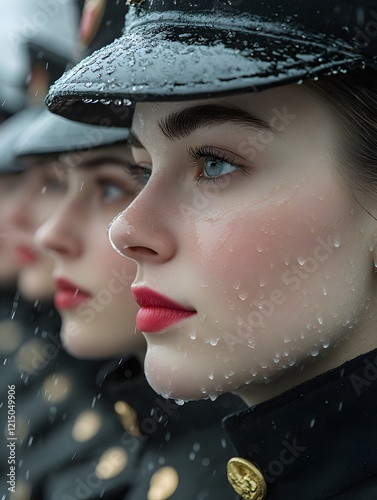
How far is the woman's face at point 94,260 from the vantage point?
94.4 inches

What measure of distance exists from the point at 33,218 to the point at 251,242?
206 centimetres

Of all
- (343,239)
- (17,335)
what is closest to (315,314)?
(343,239)

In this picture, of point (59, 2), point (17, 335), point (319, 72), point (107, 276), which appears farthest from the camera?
point (59, 2)

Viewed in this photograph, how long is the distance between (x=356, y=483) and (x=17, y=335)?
237cm

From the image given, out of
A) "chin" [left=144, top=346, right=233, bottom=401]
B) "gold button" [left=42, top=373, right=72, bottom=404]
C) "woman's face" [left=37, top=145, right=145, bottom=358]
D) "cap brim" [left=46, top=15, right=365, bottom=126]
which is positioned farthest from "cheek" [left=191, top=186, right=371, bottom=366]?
"gold button" [left=42, top=373, right=72, bottom=404]

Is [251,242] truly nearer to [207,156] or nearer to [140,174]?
[207,156]

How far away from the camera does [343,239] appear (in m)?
1.48

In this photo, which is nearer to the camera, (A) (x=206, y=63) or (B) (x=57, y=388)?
(A) (x=206, y=63)

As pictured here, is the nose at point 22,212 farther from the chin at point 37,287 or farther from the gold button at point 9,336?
the gold button at point 9,336

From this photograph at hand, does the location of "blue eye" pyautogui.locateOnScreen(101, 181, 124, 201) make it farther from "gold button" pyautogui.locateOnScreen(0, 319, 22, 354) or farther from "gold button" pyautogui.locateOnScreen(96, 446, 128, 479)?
"gold button" pyautogui.locateOnScreen(0, 319, 22, 354)

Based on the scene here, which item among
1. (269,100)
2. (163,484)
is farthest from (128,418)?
(269,100)

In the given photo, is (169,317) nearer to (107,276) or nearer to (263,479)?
(263,479)

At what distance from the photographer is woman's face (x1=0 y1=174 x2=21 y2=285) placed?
3.39 m

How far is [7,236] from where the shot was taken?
340 cm
